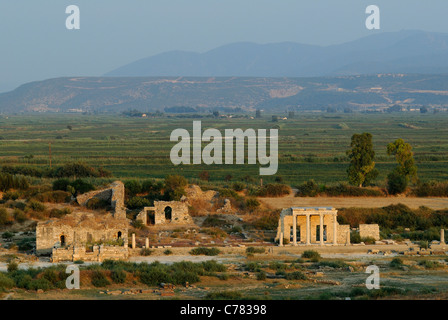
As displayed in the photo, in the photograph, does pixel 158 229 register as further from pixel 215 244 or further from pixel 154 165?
pixel 154 165

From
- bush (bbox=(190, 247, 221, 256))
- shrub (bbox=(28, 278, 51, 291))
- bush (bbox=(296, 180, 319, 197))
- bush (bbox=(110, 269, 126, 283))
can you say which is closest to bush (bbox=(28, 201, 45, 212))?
bush (bbox=(190, 247, 221, 256))

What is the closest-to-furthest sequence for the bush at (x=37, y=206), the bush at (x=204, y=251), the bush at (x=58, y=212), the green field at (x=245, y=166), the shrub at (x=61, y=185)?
the bush at (x=204, y=251) → the bush at (x=58, y=212) → the bush at (x=37, y=206) → the shrub at (x=61, y=185) → the green field at (x=245, y=166)

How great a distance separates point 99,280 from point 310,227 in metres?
12.6

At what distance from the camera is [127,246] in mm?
31375

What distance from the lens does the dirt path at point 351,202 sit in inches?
1718

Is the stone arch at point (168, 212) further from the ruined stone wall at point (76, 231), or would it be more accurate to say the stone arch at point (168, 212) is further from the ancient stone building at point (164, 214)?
the ruined stone wall at point (76, 231)

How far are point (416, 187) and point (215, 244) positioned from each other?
20.3 meters

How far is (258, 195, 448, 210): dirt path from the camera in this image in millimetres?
43625

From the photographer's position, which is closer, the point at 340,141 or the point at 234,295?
the point at 234,295

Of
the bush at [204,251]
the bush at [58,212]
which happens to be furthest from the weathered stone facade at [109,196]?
the bush at [204,251]

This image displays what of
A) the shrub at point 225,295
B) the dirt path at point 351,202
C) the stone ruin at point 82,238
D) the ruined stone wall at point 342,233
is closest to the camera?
the shrub at point 225,295

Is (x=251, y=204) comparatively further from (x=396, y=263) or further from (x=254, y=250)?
(x=396, y=263)

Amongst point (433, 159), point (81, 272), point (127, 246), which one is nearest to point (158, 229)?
point (127, 246)

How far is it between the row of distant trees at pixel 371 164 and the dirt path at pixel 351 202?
2.39 metres
